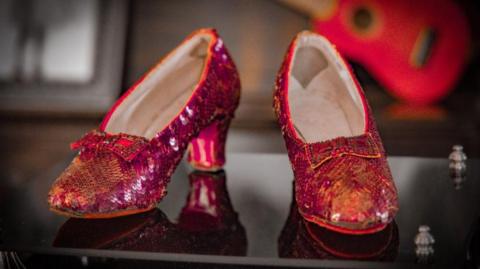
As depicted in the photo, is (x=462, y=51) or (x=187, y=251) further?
(x=462, y=51)

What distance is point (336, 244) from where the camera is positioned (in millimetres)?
555

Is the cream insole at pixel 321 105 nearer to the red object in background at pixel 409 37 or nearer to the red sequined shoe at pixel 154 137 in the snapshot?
the red sequined shoe at pixel 154 137

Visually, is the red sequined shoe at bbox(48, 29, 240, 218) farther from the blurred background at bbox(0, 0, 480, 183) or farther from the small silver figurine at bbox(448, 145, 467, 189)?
the blurred background at bbox(0, 0, 480, 183)

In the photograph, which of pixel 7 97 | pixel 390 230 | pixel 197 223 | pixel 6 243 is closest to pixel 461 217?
pixel 390 230

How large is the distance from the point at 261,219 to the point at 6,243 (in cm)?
24

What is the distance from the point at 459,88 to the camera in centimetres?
157

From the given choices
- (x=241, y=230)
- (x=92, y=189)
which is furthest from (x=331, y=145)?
(x=92, y=189)

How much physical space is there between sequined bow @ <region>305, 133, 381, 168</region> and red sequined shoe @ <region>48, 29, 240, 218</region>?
0.48ft

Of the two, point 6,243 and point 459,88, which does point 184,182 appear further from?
point 459,88

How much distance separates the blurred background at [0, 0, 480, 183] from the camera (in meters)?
1.52

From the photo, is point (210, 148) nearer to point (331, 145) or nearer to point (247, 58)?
point (331, 145)

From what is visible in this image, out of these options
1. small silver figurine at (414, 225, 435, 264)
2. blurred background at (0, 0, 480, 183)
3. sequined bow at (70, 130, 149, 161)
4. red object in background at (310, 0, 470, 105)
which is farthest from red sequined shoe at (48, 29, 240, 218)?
red object in background at (310, 0, 470, 105)

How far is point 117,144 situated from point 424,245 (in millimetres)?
292

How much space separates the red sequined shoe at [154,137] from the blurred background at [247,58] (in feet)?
2.15
